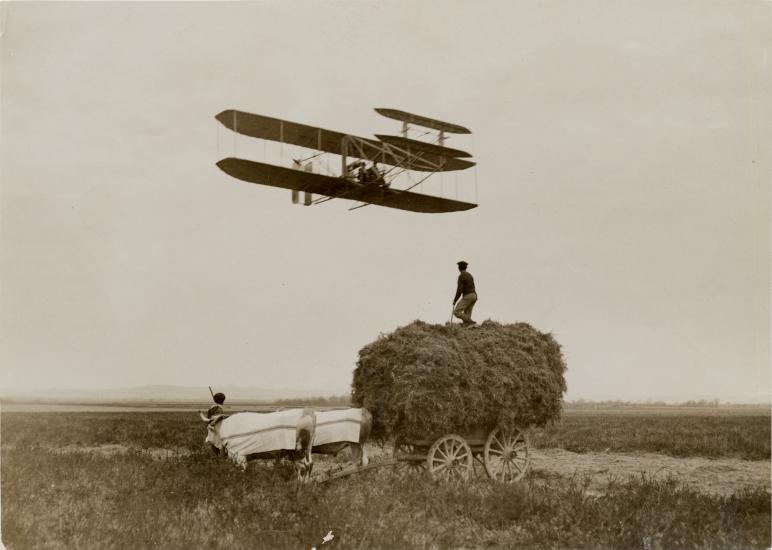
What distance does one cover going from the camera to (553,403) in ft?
36.1

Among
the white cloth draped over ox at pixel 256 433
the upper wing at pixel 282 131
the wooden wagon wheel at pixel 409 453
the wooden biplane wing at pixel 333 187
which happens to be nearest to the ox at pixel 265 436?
the white cloth draped over ox at pixel 256 433

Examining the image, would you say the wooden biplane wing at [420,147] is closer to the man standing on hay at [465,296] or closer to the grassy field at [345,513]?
the man standing on hay at [465,296]

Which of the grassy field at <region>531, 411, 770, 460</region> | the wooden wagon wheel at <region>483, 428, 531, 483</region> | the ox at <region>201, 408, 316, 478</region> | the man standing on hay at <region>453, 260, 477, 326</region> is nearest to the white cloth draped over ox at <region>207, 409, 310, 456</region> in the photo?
the ox at <region>201, 408, 316, 478</region>

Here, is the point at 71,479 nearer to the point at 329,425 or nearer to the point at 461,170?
the point at 329,425

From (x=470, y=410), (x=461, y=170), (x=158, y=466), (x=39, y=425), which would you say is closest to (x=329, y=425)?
(x=470, y=410)

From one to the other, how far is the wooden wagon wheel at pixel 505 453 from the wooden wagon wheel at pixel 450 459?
487mm

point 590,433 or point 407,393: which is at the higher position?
point 407,393

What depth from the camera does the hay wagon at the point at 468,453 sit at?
10.1m

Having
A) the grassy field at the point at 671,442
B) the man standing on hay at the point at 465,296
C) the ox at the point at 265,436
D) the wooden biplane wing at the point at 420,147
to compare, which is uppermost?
the wooden biplane wing at the point at 420,147

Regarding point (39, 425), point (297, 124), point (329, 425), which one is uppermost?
point (297, 124)

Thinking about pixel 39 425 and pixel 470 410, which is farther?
pixel 39 425

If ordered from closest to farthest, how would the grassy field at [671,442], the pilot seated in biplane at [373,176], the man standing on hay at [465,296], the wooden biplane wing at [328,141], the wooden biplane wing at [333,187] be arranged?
the man standing on hay at [465,296], the wooden biplane wing at [328,141], the wooden biplane wing at [333,187], the grassy field at [671,442], the pilot seated in biplane at [373,176]

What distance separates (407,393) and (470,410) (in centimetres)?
108

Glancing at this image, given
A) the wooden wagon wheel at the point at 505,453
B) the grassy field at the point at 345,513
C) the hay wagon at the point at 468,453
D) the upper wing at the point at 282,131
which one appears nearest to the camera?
the grassy field at the point at 345,513
